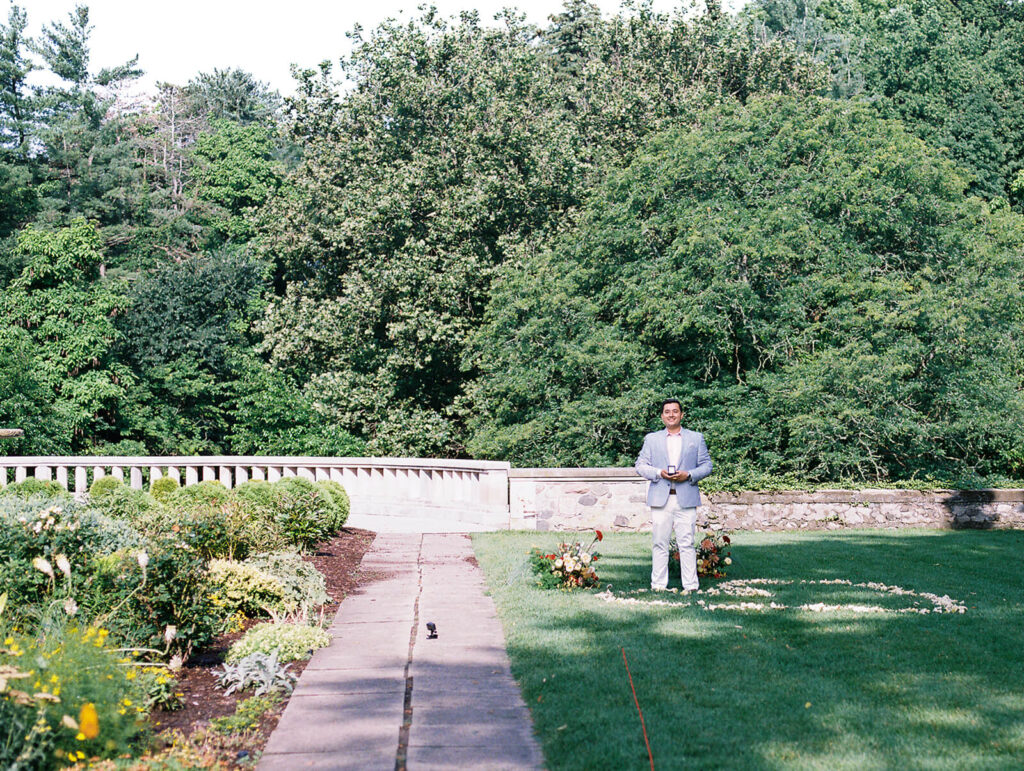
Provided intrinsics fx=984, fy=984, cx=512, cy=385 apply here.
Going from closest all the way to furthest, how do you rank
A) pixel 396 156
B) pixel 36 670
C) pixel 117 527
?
pixel 36 670 < pixel 117 527 < pixel 396 156

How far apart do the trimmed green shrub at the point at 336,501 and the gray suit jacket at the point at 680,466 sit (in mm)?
6058

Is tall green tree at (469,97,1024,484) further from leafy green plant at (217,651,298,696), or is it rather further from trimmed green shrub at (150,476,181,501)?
leafy green plant at (217,651,298,696)

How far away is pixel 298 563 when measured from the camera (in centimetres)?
904

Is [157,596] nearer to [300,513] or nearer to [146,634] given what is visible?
[146,634]

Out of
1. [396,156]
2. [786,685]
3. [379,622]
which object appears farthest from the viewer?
[396,156]

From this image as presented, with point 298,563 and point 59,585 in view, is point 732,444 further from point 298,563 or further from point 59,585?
point 59,585

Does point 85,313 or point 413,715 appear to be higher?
point 85,313

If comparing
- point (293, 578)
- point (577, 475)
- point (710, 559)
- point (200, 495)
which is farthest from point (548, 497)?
point (293, 578)

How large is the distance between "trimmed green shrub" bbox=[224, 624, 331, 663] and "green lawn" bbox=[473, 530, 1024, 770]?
1383 mm

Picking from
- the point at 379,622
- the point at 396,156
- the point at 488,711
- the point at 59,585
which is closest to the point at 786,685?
the point at 488,711

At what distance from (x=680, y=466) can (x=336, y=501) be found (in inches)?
270

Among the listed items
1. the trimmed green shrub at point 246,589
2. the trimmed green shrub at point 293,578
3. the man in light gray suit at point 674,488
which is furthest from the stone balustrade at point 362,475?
the trimmed green shrub at point 246,589

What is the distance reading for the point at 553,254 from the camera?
21922 millimetres

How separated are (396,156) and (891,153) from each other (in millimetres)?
13289
